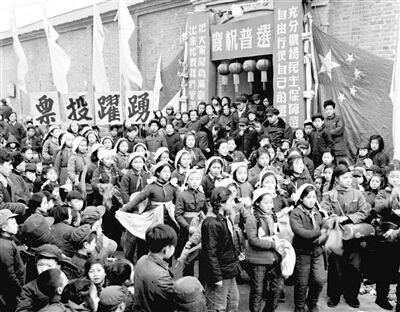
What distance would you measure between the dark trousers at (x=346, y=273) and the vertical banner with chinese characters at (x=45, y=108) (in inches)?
244

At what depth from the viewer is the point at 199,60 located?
44.9 ft

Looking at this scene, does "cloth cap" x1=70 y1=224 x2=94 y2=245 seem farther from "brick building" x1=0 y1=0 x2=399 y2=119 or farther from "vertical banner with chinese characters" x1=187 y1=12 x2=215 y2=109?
"vertical banner with chinese characters" x1=187 y1=12 x2=215 y2=109

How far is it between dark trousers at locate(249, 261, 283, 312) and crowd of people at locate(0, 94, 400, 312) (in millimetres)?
12

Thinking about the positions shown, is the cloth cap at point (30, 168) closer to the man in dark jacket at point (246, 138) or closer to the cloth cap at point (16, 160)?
the cloth cap at point (16, 160)

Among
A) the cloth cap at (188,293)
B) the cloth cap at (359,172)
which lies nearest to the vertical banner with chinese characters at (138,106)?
the cloth cap at (359,172)

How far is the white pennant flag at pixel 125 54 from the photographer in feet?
38.3

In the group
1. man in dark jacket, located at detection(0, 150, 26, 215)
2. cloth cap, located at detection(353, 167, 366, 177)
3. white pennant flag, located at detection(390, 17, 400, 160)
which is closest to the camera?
man in dark jacket, located at detection(0, 150, 26, 215)

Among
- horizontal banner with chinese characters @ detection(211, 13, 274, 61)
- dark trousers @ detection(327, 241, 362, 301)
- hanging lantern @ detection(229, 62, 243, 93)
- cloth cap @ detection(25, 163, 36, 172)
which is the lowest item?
dark trousers @ detection(327, 241, 362, 301)

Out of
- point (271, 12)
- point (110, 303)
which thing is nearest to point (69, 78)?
point (271, 12)

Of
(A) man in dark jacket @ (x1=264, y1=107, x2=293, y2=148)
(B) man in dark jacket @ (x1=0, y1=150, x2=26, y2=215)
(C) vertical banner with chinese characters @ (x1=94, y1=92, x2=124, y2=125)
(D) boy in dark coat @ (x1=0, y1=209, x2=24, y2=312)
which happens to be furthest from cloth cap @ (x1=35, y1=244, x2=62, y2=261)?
(A) man in dark jacket @ (x1=264, y1=107, x2=293, y2=148)

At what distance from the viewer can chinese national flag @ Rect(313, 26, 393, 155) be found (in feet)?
31.3

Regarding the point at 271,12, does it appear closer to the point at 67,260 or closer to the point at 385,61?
the point at 385,61

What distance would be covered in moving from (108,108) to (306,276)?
587 centimetres

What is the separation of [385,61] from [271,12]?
3.17 m
